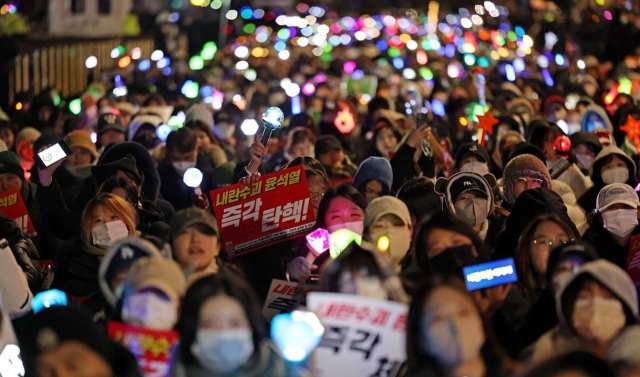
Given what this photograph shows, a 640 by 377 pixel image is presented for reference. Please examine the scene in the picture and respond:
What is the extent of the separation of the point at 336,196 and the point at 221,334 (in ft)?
9.83

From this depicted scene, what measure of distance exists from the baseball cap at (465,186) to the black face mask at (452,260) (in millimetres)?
2566

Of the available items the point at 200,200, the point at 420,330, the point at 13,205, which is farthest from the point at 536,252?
the point at 200,200

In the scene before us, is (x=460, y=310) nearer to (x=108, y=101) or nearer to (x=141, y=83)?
(x=108, y=101)

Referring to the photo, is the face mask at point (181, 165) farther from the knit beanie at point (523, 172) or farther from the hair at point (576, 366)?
the hair at point (576, 366)

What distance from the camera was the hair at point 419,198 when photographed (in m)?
9.23

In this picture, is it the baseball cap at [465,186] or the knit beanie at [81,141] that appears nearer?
the baseball cap at [465,186]

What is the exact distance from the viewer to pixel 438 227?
7.04 metres

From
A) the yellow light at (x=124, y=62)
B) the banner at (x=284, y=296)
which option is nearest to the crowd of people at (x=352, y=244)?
the banner at (x=284, y=296)

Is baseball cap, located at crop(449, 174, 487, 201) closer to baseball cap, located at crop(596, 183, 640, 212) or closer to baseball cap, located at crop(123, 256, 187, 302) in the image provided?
baseball cap, located at crop(596, 183, 640, 212)

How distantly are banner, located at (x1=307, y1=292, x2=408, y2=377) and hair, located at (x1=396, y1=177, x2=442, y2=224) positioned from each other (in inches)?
113

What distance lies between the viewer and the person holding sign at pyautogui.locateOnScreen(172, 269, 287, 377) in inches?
222

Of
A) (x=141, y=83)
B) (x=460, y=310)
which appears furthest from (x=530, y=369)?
(x=141, y=83)

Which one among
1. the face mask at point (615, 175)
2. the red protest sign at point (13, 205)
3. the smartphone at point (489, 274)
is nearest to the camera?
the smartphone at point (489, 274)

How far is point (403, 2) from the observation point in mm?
60625
